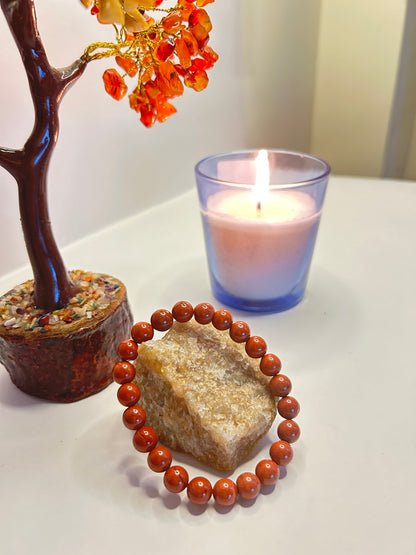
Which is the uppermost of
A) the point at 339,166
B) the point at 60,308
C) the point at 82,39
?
the point at 82,39

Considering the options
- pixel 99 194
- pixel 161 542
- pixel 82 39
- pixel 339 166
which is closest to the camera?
pixel 161 542

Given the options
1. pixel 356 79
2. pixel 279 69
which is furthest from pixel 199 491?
pixel 356 79

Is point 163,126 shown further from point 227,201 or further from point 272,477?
point 272,477

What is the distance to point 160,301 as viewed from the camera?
2.25ft

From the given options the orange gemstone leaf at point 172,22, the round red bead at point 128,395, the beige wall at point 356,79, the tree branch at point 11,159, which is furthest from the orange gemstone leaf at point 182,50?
the beige wall at point 356,79

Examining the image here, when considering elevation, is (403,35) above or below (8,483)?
above

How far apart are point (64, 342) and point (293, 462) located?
24cm

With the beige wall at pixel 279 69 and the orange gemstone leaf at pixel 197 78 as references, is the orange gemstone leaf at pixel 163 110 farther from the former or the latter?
the beige wall at pixel 279 69

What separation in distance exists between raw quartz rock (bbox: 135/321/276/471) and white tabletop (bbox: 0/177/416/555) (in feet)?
0.09

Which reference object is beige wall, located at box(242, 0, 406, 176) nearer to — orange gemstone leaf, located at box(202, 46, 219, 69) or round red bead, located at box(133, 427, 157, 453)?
orange gemstone leaf, located at box(202, 46, 219, 69)

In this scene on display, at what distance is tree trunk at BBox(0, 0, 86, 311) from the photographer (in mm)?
426

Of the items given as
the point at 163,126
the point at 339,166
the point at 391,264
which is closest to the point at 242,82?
the point at 163,126

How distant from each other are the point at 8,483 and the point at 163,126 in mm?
758

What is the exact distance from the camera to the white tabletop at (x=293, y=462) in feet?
1.20
